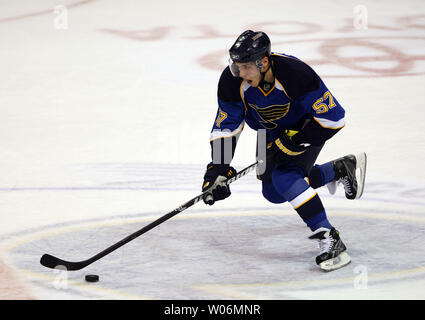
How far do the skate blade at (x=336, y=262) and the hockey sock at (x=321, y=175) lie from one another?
2.75 ft

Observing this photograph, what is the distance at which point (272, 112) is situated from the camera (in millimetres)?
5012

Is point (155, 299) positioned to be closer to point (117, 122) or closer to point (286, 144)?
point (286, 144)

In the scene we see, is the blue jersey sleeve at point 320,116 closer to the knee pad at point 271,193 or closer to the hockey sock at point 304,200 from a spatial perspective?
the hockey sock at point 304,200

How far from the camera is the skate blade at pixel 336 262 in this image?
15.5ft

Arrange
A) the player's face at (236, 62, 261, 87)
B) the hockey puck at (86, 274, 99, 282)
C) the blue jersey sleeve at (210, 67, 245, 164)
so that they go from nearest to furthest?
1. the hockey puck at (86, 274, 99, 282)
2. the player's face at (236, 62, 261, 87)
3. the blue jersey sleeve at (210, 67, 245, 164)

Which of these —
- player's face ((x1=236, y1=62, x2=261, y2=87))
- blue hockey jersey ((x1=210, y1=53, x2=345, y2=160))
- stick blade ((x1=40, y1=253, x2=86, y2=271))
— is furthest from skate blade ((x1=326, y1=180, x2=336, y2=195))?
stick blade ((x1=40, y1=253, x2=86, y2=271))

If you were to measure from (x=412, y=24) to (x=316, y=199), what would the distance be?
7.00m

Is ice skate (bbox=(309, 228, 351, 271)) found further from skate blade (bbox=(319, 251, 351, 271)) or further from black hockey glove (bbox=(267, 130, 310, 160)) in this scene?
black hockey glove (bbox=(267, 130, 310, 160))

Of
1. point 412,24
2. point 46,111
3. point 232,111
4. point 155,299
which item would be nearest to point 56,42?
point 46,111

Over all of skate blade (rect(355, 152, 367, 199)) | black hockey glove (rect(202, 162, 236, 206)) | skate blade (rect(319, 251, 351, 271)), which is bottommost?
skate blade (rect(319, 251, 351, 271))

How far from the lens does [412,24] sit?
11.4m

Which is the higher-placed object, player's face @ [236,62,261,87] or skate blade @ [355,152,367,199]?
player's face @ [236,62,261,87]

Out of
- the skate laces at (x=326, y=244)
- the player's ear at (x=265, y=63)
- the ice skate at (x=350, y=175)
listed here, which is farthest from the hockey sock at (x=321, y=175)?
the player's ear at (x=265, y=63)

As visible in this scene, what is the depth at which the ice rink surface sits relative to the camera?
470 centimetres
